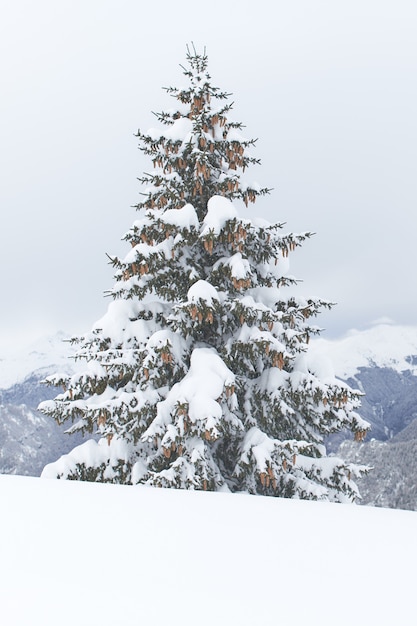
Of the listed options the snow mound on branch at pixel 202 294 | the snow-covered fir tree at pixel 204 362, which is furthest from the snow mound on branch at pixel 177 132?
the snow mound on branch at pixel 202 294

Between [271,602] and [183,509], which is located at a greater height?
[183,509]

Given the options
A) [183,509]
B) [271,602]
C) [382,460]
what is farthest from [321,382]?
[382,460]

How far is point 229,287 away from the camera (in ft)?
27.8

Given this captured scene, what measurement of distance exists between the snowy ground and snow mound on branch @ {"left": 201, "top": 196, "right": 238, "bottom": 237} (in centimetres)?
476

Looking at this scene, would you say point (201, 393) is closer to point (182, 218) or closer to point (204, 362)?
point (204, 362)

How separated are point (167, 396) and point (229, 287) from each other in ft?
8.61

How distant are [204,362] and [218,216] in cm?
266

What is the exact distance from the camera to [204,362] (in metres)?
6.98

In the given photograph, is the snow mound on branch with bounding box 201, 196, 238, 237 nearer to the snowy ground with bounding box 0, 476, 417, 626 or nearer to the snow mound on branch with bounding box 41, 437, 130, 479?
the snow mound on branch with bounding box 41, 437, 130, 479

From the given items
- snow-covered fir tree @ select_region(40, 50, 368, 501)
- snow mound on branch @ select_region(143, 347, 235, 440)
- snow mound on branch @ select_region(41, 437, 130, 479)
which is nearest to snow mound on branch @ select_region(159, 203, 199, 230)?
snow-covered fir tree @ select_region(40, 50, 368, 501)

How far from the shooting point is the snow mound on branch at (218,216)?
7.55 m

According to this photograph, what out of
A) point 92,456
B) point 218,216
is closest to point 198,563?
point 92,456

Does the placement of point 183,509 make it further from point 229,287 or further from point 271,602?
point 229,287

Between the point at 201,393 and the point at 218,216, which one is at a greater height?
the point at 218,216
